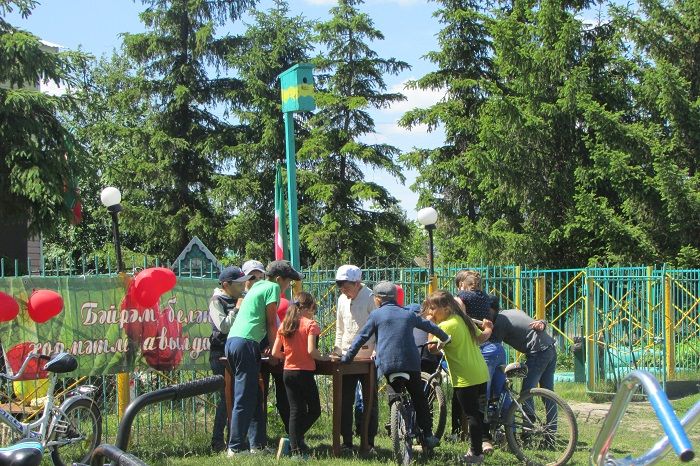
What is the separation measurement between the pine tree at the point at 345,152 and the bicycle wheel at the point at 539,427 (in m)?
19.5

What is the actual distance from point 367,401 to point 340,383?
327 millimetres

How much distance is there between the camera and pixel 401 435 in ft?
25.2

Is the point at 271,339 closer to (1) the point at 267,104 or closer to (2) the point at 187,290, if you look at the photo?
(2) the point at 187,290

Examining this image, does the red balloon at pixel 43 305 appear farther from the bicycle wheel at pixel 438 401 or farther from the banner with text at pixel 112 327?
the bicycle wheel at pixel 438 401

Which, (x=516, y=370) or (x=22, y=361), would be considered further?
(x=516, y=370)

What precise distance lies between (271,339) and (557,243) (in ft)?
→ 58.8

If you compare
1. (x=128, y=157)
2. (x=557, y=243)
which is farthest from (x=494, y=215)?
(x=128, y=157)

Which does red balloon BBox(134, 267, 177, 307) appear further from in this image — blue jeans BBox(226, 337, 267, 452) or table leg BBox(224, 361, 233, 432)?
blue jeans BBox(226, 337, 267, 452)

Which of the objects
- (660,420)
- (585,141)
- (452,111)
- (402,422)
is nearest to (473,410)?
(402,422)

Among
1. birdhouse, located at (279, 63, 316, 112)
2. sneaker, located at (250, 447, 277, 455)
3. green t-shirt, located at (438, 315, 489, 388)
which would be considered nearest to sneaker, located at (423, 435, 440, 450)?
green t-shirt, located at (438, 315, 489, 388)

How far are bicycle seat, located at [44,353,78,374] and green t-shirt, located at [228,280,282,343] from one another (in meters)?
1.36

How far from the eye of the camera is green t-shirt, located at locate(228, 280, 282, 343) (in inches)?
308

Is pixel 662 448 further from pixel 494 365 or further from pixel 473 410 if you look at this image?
pixel 494 365

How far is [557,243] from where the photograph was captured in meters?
24.7
